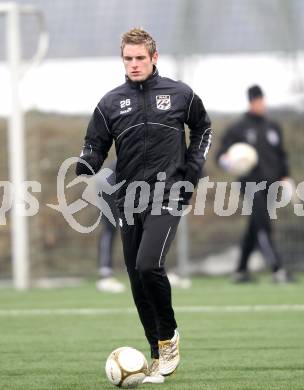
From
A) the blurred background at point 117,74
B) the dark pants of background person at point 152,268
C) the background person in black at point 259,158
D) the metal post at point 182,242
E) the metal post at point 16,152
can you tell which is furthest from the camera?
the blurred background at point 117,74

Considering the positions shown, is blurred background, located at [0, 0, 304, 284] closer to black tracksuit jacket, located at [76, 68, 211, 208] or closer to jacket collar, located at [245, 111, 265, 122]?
jacket collar, located at [245, 111, 265, 122]

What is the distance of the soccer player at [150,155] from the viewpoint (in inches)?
261

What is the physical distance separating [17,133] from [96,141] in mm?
7377

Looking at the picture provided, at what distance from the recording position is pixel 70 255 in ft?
51.9

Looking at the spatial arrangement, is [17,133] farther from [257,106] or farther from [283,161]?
[283,161]

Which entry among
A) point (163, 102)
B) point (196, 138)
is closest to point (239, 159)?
point (196, 138)

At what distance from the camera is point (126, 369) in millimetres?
6414

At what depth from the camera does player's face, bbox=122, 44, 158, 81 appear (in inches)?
259

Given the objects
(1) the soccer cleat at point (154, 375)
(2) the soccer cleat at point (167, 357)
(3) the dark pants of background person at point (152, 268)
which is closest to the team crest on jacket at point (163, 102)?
(3) the dark pants of background person at point (152, 268)

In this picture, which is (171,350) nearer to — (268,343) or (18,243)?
(268,343)

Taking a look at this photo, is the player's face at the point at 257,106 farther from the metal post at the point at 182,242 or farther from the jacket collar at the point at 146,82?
the jacket collar at the point at 146,82

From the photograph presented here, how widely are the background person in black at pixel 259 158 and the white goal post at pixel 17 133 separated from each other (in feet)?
8.50

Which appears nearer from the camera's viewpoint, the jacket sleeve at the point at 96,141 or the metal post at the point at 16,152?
the jacket sleeve at the point at 96,141

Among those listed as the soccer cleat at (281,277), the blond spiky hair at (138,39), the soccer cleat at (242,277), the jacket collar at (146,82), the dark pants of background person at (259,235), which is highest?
the blond spiky hair at (138,39)
